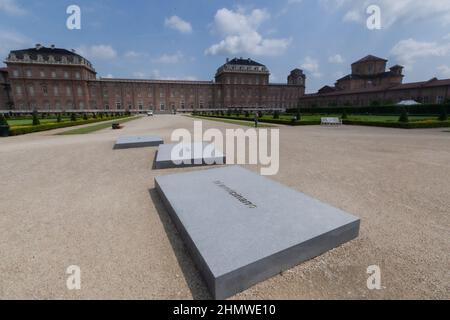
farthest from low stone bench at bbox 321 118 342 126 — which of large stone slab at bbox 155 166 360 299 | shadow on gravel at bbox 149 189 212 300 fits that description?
shadow on gravel at bbox 149 189 212 300

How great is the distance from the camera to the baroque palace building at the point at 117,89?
5894cm

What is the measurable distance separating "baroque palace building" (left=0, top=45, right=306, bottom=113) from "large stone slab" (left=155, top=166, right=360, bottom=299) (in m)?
72.0

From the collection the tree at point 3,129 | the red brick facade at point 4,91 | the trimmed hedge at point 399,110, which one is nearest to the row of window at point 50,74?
the red brick facade at point 4,91

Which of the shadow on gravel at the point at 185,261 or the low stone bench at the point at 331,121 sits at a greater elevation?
the low stone bench at the point at 331,121

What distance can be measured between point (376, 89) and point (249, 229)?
62095mm

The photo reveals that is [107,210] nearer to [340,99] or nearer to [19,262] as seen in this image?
[19,262]

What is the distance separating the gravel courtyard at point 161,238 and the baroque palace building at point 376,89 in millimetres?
49545

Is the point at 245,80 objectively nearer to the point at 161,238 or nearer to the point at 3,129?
the point at 3,129

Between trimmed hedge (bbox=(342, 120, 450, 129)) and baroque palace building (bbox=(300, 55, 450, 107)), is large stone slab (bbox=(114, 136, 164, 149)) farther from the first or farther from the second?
baroque palace building (bbox=(300, 55, 450, 107))

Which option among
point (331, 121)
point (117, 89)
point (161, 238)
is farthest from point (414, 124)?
point (117, 89)

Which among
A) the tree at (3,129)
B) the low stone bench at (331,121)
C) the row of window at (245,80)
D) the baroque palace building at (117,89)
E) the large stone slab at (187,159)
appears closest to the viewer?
the large stone slab at (187,159)

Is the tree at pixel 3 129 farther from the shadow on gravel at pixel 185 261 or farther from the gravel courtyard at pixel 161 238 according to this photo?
the shadow on gravel at pixel 185 261
